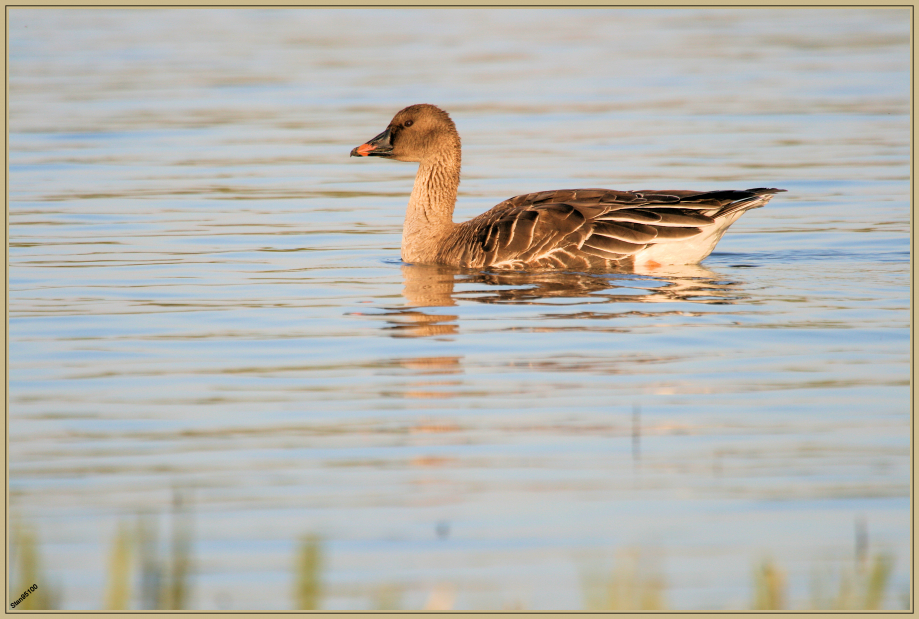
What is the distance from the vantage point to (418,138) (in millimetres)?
13469

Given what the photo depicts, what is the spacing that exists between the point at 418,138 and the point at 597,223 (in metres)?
2.77

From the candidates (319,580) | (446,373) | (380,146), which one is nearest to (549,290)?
(446,373)

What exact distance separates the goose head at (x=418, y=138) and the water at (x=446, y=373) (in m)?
1.16

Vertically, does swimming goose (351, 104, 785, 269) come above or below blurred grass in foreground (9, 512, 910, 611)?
above

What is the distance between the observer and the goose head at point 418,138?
13414 mm

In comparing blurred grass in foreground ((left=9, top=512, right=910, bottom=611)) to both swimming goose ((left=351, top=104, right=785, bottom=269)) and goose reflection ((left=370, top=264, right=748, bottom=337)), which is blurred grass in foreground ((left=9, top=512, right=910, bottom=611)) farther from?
swimming goose ((left=351, top=104, right=785, bottom=269))

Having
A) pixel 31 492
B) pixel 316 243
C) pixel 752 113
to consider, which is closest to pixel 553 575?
pixel 31 492

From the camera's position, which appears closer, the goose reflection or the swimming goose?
the goose reflection

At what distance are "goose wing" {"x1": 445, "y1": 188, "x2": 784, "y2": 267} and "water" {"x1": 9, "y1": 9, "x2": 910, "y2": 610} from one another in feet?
1.01

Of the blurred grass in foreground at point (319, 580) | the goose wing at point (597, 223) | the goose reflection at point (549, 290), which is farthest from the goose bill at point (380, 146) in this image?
the blurred grass in foreground at point (319, 580)

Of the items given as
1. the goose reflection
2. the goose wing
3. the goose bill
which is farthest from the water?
the goose bill

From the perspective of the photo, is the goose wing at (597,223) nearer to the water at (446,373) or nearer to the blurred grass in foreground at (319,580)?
the water at (446,373)

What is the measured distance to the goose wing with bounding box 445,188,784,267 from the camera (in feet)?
37.4

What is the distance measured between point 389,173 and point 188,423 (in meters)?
13.8
